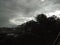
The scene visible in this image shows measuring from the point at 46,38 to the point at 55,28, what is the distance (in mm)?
6059

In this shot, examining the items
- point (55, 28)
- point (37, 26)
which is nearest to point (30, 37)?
point (55, 28)

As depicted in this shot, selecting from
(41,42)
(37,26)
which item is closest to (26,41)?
(41,42)

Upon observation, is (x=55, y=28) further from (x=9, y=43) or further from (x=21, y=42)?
(x=9, y=43)

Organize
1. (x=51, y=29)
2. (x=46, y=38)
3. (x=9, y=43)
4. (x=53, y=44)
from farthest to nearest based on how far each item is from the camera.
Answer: (x=51, y=29) → (x=46, y=38) → (x=9, y=43) → (x=53, y=44)

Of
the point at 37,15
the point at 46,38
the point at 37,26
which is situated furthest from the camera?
the point at 37,15

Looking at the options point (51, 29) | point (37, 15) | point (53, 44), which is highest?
point (37, 15)

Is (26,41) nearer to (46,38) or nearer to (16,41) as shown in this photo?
(16,41)

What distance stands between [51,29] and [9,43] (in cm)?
982

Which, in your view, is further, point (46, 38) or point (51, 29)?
point (51, 29)

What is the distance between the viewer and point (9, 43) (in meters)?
18.0

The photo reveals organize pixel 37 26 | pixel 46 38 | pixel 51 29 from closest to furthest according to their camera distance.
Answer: pixel 46 38 → pixel 51 29 → pixel 37 26

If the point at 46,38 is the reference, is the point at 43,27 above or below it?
above

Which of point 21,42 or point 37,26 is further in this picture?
point 37,26

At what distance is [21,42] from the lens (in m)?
18.7
